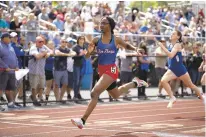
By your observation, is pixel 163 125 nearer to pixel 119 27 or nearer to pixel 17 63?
pixel 17 63

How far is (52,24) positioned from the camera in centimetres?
2419

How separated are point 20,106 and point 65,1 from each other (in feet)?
43.8

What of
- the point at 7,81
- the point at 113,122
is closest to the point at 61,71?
the point at 7,81

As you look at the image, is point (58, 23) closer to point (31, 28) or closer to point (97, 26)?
point (97, 26)

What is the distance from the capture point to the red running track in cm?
1108

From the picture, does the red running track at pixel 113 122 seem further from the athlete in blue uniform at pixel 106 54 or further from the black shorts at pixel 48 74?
the black shorts at pixel 48 74

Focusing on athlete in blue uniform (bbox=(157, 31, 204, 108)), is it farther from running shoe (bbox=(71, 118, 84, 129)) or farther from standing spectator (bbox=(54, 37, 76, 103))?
running shoe (bbox=(71, 118, 84, 129))

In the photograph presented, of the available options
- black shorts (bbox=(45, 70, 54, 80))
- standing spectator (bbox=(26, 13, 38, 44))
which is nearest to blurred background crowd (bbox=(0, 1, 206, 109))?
standing spectator (bbox=(26, 13, 38, 44))

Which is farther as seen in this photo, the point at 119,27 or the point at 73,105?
the point at 119,27

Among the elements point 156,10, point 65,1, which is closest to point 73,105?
point 65,1

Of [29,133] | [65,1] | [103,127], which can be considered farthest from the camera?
[65,1]

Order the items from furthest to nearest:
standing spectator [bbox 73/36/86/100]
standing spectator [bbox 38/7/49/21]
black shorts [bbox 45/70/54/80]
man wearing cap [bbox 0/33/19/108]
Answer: standing spectator [bbox 38/7/49/21]
standing spectator [bbox 73/36/86/100]
black shorts [bbox 45/70/54/80]
man wearing cap [bbox 0/33/19/108]

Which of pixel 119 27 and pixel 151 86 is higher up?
pixel 119 27

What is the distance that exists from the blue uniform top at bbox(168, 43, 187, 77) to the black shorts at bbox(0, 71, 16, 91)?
4.59 meters
